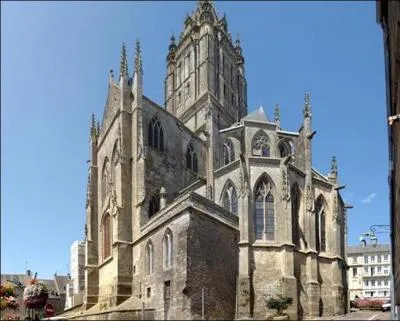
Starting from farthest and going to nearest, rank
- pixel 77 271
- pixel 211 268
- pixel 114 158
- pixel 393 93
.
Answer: pixel 77 271 → pixel 114 158 → pixel 211 268 → pixel 393 93

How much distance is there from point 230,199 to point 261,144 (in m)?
8.35

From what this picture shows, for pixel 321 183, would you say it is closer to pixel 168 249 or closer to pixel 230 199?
pixel 230 199

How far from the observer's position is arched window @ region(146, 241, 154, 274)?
1364 inches

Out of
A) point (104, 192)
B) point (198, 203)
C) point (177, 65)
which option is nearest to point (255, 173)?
point (198, 203)

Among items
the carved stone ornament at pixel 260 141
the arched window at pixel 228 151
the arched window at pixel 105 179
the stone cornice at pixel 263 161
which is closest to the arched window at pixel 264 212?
the stone cornice at pixel 263 161

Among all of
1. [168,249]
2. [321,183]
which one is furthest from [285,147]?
[168,249]

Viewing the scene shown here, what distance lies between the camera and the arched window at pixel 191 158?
45.1 metres

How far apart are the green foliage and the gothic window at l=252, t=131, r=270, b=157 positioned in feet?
45.6

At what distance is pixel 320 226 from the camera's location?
3950 centimetres

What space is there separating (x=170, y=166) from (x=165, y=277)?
1196 cm

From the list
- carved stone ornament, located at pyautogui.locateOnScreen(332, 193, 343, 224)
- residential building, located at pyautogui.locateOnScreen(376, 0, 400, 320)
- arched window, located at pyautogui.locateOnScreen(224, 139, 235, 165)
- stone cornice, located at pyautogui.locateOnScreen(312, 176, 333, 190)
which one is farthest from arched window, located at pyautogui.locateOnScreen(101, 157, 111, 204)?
residential building, located at pyautogui.locateOnScreen(376, 0, 400, 320)

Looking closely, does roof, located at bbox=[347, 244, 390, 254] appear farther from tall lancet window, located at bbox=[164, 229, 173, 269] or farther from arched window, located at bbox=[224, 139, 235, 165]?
tall lancet window, located at bbox=[164, 229, 173, 269]

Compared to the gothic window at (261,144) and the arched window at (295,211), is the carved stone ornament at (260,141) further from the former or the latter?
the arched window at (295,211)

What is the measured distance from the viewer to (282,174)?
36094 millimetres
